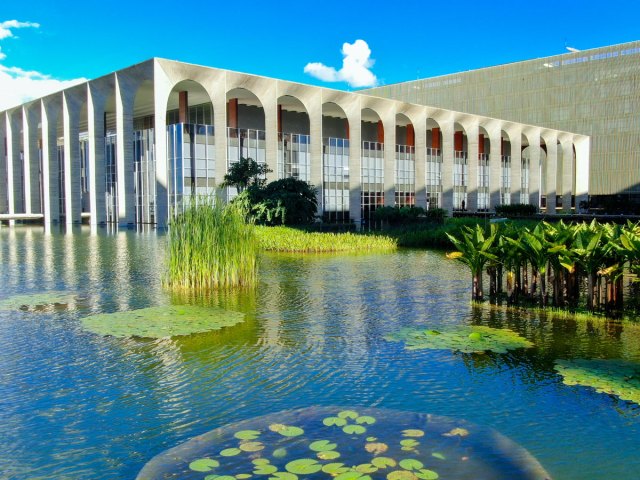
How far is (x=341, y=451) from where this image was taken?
385 centimetres

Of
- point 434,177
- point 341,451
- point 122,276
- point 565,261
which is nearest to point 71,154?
point 122,276

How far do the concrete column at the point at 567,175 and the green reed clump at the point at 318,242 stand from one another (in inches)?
1813

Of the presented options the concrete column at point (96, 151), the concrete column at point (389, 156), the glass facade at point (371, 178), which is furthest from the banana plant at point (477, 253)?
the glass facade at point (371, 178)

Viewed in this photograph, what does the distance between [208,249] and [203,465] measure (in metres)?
7.00

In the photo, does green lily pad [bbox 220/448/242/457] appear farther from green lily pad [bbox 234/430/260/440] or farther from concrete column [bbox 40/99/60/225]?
concrete column [bbox 40/99/60/225]

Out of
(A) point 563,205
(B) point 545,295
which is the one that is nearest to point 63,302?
(B) point 545,295

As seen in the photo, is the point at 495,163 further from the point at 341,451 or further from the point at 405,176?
the point at 341,451

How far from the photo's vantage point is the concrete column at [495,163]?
2007 inches

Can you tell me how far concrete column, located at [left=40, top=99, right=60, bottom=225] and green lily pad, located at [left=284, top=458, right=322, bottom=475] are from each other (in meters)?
39.2

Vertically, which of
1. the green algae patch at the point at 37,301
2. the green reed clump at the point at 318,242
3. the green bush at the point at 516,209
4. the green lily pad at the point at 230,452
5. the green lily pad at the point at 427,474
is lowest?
the green lily pad at the point at 427,474

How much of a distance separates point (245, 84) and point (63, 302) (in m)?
25.7

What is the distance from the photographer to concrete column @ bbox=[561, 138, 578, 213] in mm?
59875

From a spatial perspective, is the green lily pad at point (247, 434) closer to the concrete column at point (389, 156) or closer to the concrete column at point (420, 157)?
the concrete column at point (389, 156)

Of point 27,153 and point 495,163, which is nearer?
point 27,153
